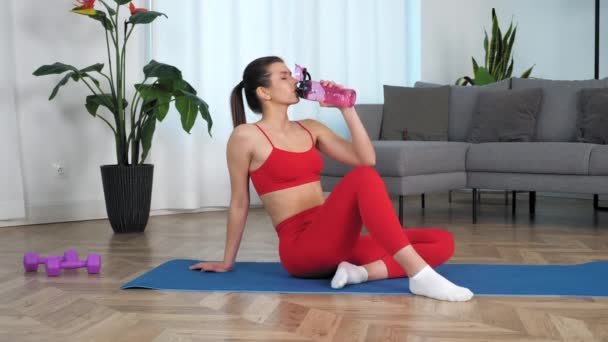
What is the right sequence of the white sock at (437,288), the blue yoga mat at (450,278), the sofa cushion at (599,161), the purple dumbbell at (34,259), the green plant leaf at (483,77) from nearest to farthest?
the white sock at (437,288)
the blue yoga mat at (450,278)
the purple dumbbell at (34,259)
the sofa cushion at (599,161)
the green plant leaf at (483,77)

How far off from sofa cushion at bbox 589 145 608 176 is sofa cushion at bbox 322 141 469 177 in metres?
0.75

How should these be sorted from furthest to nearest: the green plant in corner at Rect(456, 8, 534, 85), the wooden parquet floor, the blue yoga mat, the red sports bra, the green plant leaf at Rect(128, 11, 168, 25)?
1. the green plant in corner at Rect(456, 8, 534, 85)
2. the green plant leaf at Rect(128, 11, 168, 25)
3. the red sports bra
4. the blue yoga mat
5. the wooden parquet floor

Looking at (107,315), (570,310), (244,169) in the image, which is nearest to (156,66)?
(244,169)

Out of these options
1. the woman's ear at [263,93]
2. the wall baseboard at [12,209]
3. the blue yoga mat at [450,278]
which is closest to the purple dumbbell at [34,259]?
the blue yoga mat at [450,278]

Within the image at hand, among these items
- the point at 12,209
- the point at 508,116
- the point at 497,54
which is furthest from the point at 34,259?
the point at 497,54

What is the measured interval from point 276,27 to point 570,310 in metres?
3.66

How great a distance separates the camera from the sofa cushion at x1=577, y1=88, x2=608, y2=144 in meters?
4.26

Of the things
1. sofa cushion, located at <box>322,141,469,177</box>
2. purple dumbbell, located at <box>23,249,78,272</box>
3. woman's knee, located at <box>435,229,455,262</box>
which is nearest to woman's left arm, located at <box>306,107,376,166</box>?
woman's knee, located at <box>435,229,455,262</box>

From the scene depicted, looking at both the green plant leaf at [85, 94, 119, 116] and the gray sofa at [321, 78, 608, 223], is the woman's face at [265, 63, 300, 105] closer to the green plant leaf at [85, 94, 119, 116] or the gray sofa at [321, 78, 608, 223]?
the gray sofa at [321, 78, 608, 223]

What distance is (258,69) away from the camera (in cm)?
255

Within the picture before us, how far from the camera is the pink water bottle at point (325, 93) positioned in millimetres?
2312

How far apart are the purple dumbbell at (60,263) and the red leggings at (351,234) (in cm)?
75

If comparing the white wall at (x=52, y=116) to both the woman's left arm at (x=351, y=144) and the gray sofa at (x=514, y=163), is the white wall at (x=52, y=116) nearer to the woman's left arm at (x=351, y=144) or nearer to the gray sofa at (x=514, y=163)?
the gray sofa at (x=514, y=163)

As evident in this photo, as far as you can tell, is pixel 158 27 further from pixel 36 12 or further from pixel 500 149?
pixel 500 149
